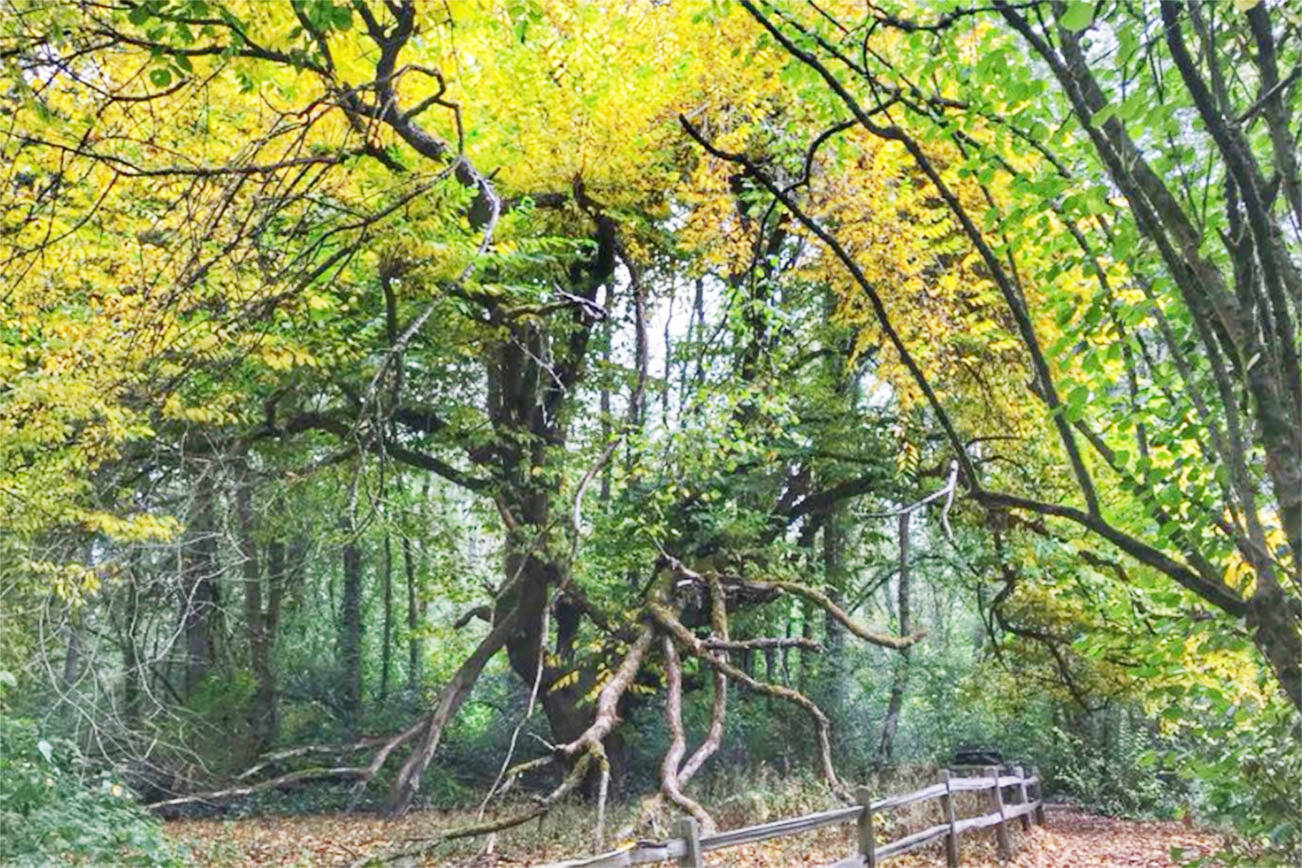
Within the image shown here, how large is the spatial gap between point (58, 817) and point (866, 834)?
5.31 metres

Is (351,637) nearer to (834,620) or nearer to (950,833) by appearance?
(834,620)

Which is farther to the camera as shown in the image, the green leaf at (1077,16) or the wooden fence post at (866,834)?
the wooden fence post at (866,834)

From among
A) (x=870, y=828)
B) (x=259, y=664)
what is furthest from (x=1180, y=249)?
(x=259, y=664)

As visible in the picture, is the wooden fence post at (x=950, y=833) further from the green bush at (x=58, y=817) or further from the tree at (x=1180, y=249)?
the green bush at (x=58, y=817)

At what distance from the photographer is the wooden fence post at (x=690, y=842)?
14.2 ft

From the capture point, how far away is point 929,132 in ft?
9.36

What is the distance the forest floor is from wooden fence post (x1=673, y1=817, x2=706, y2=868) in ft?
7.31

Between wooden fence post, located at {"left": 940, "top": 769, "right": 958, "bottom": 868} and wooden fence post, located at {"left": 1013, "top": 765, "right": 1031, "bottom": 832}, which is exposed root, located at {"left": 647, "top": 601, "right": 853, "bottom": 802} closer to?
wooden fence post, located at {"left": 940, "top": 769, "right": 958, "bottom": 868}

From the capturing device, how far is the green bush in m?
5.65

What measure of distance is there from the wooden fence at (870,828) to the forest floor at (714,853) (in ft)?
1.07

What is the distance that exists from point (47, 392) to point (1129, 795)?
12214 mm

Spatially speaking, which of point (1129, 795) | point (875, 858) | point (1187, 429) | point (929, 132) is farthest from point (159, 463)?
point (1129, 795)

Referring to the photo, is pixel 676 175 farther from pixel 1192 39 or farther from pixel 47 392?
pixel 1192 39

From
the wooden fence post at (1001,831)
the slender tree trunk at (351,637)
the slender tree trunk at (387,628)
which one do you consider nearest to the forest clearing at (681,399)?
the wooden fence post at (1001,831)
